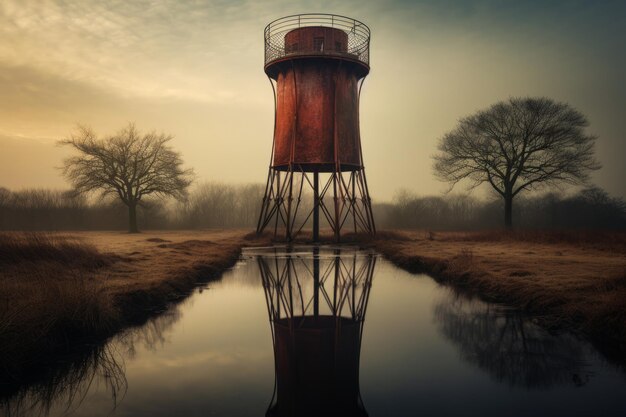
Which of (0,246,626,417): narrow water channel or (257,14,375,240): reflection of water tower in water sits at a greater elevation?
(257,14,375,240): reflection of water tower in water

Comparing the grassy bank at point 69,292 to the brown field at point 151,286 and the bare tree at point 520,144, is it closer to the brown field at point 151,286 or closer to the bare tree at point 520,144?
the brown field at point 151,286

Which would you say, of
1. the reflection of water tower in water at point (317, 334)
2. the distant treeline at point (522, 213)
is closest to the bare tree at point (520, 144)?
the distant treeline at point (522, 213)

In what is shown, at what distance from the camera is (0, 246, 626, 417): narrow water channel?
595 cm

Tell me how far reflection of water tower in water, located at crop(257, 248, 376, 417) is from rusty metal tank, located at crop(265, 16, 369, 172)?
11346 millimetres

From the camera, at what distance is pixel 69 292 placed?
9.03 meters

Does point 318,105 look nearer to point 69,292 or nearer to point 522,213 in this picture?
point 69,292

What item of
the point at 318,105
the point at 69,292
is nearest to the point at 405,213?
the point at 318,105

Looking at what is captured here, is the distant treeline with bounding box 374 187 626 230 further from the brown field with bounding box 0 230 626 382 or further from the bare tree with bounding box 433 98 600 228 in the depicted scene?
the brown field with bounding box 0 230 626 382

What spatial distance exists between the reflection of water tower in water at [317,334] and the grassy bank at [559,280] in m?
3.14

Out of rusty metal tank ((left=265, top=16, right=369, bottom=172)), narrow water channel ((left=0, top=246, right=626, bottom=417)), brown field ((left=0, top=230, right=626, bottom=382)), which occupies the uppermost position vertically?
rusty metal tank ((left=265, top=16, right=369, bottom=172))

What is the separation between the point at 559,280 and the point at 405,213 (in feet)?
136

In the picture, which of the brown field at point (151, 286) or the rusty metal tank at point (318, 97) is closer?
the brown field at point (151, 286)

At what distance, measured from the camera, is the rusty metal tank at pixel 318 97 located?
29.2 m

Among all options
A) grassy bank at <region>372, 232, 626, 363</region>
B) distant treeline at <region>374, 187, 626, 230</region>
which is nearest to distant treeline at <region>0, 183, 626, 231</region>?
distant treeline at <region>374, 187, 626, 230</region>
